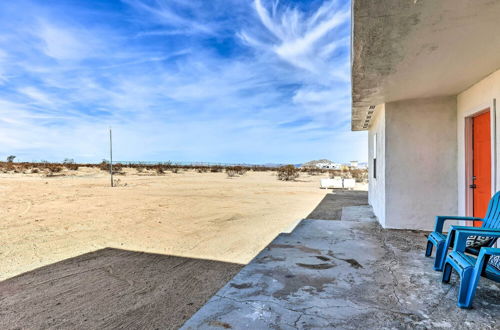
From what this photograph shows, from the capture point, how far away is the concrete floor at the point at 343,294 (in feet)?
6.86

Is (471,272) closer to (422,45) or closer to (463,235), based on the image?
(463,235)

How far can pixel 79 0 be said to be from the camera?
7.59 m

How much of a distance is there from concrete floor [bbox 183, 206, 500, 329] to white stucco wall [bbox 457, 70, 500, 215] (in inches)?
64.9

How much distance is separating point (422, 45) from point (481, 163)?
2855 mm

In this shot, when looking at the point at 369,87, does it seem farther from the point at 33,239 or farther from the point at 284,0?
the point at 33,239

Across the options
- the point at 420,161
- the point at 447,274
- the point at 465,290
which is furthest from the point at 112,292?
the point at 420,161

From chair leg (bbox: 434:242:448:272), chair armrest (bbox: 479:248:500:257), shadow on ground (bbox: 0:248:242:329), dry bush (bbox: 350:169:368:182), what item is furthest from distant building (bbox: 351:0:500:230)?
dry bush (bbox: 350:169:368:182)

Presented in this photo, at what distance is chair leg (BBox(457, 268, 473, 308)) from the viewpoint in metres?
2.24

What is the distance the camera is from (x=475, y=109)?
4410 millimetres

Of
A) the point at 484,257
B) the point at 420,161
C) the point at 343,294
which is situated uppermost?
the point at 420,161

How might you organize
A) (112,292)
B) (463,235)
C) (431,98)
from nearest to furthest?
(463,235) < (112,292) < (431,98)

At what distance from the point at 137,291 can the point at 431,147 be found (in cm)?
574

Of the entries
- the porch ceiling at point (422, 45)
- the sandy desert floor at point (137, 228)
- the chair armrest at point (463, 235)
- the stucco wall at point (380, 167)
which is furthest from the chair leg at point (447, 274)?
the stucco wall at point (380, 167)

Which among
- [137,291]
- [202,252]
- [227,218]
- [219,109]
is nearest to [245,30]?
[227,218]
